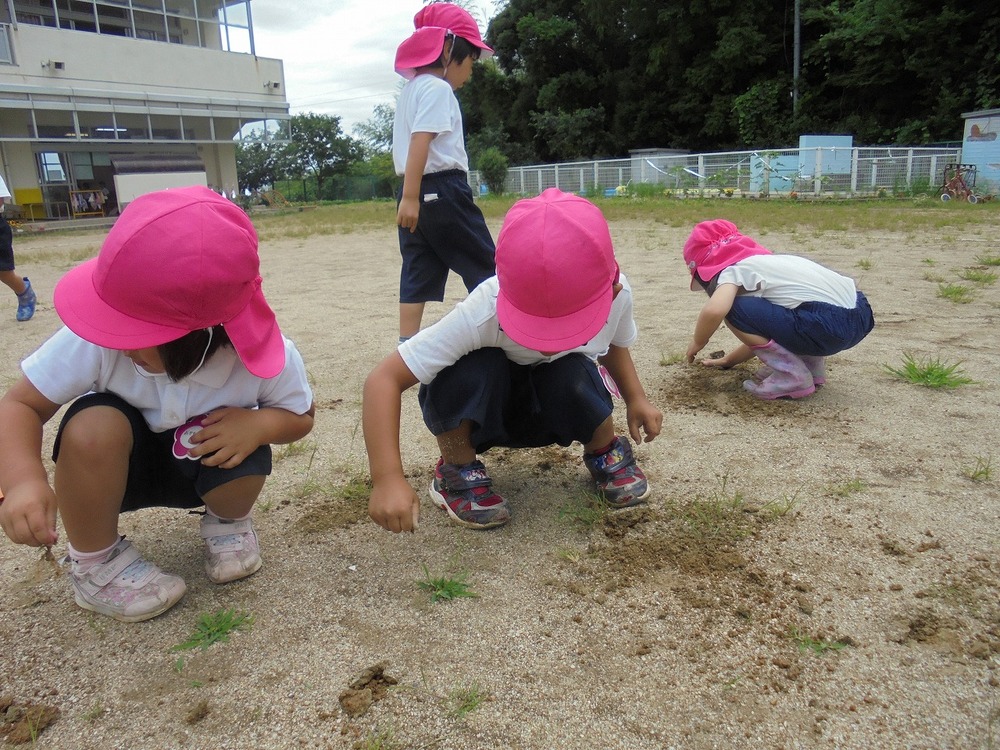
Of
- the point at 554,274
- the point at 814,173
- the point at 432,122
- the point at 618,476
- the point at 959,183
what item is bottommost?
the point at 618,476

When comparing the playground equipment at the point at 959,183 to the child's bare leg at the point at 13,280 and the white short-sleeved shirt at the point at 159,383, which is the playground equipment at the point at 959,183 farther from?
the white short-sleeved shirt at the point at 159,383

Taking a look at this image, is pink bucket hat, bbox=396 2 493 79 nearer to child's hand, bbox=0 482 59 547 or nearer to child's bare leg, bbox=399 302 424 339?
child's bare leg, bbox=399 302 424 339

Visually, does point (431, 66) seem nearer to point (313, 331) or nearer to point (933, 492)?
point (313, 331)

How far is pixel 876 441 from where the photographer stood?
238 cm

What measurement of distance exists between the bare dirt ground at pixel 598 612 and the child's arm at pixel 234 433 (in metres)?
0.32

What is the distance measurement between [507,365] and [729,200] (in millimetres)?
15998

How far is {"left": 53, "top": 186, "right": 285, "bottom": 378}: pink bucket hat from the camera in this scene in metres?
1.37

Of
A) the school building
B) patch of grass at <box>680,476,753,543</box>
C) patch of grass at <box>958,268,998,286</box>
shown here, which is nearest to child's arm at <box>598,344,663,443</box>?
patch of grass at <box>680,476,753,543</box>

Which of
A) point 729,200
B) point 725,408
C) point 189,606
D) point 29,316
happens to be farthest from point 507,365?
point 729,200

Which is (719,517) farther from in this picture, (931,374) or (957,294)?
(957,294)

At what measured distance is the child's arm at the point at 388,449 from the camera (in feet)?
5.27

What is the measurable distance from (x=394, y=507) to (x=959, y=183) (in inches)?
688

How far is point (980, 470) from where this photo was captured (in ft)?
6.81

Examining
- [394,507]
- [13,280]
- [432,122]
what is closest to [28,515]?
[394,507]
